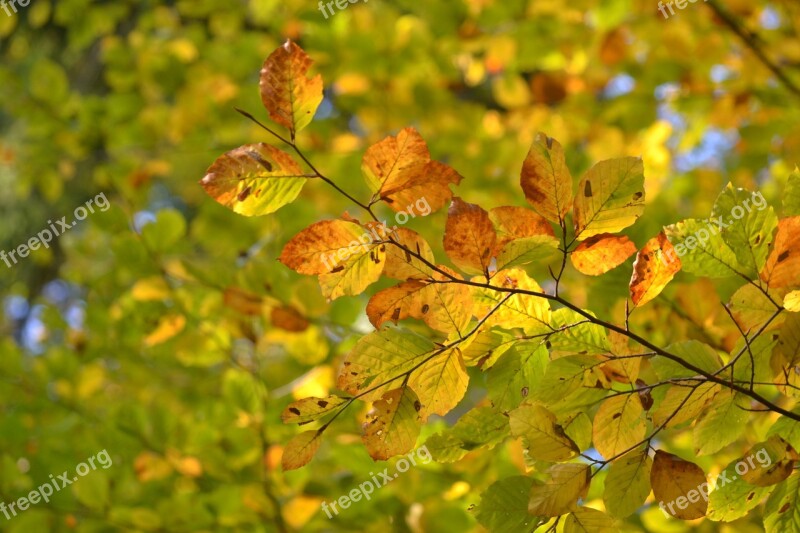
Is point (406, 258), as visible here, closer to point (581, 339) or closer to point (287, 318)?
point (581, 339)

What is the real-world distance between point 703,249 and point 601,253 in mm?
63

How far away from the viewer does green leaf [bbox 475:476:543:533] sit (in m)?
0.44

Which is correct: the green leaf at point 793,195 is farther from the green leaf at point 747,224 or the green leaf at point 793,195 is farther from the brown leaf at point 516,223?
the brown leaf at point 516,223

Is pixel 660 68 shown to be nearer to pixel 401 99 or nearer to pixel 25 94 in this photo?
pixel 401 99

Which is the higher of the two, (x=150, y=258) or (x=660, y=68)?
(x=150, y=258)

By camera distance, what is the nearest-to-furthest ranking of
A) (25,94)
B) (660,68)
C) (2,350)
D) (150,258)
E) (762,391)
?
(762,391) → (150,258) → (2,350) → (660,68) → (25,94)

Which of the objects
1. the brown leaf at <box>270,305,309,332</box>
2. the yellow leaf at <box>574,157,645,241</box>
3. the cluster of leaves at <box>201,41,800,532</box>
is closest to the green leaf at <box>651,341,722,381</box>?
the cluster of leaves at <box>201,41,800,532</box>

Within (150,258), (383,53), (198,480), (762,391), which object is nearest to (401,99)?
(383,53)

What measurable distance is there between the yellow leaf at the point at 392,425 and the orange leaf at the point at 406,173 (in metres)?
0.13

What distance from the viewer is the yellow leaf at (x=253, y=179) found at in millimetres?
431

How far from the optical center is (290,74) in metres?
0.44

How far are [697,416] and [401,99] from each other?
1326mm

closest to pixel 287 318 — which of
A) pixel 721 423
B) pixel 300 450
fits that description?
pixel 300 450

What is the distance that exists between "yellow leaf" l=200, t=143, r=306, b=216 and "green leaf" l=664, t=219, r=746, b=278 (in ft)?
0.79
